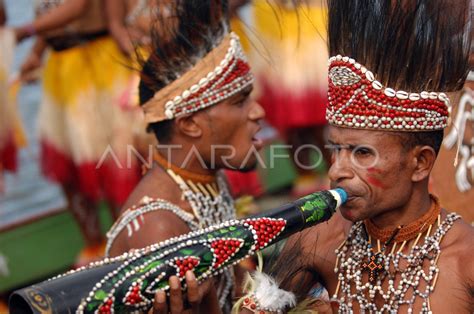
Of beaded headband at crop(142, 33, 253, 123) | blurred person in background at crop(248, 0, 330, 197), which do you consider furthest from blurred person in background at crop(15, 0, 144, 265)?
beaded headband at crop(142, 33, 253, 123)

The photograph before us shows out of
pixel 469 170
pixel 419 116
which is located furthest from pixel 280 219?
pixel 469 170

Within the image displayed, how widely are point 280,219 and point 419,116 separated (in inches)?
19.3

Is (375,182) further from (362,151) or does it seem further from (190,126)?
(190,126)

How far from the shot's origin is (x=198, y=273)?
231cm

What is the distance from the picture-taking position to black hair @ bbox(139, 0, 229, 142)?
3492 mm

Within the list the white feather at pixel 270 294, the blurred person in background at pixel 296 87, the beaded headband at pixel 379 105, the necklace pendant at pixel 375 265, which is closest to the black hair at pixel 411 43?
the beaded headband at pixel 379 105

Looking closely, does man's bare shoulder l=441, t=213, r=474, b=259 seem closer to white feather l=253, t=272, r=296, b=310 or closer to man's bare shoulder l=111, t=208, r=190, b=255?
white feather l=253, t=272, r=296, b=310

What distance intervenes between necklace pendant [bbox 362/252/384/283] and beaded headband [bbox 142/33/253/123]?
45.9 inches

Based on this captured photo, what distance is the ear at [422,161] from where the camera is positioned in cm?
249

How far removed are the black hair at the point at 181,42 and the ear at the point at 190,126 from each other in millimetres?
48

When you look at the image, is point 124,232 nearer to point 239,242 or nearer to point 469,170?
point 239,242

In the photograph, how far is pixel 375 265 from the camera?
2.54 metres

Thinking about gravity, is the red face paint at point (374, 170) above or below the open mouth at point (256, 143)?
above

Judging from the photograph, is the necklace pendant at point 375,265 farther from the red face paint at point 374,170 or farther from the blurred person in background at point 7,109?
the blurred person in background at point 7,109
